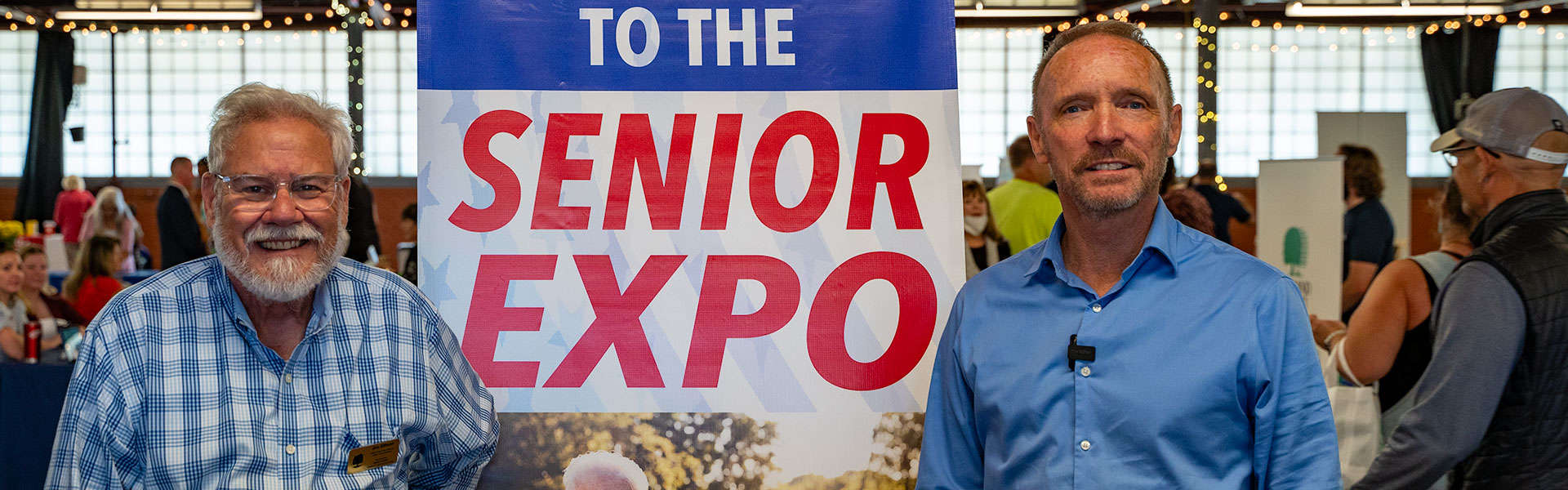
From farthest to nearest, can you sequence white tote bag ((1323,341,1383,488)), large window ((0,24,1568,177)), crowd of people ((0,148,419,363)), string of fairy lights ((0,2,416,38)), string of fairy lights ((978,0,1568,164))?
large window ((0,24,1568,177)), string of fairy lights ((0,2,416,38)), string of fairy lights ((978,0,1568,164)), crowd of people ((0,148,419,363)), white tote bag ((1323,341,1383,488))

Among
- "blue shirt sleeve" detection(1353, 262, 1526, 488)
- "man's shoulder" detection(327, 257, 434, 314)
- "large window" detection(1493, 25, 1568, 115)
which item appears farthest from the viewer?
"large window" detection(1493, 25, 1568, 115)

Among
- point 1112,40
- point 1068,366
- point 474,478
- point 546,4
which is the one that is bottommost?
point 474,478

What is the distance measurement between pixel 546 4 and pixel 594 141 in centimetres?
24

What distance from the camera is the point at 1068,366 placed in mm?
1311

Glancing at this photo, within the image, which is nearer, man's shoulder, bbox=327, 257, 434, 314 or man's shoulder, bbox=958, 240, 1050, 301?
man's shoulder, bbox=958, 240, 1050, 301

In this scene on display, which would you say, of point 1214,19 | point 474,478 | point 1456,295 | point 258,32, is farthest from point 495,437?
point 258,32

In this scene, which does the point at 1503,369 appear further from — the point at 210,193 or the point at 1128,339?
the point at 210,193

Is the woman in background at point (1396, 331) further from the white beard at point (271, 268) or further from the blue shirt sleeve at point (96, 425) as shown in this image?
the blue shirt sleeve at point (96, 425)

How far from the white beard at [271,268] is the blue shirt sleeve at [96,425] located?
0.56 feet

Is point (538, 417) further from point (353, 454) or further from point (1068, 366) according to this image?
point (1068, 366)

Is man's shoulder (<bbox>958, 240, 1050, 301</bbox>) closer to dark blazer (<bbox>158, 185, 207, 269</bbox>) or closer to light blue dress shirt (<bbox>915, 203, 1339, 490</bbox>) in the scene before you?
light blue dress shirt (<bbox>915, 203, 1339, 490</bbox>)

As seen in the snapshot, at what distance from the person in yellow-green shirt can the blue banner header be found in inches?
123

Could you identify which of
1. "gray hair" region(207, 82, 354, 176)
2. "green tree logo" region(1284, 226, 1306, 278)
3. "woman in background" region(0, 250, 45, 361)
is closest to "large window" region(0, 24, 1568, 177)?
"green tree logo" region(1284, 226, 1306, 278)

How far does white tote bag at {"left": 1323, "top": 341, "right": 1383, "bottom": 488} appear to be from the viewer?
8.85 feet
